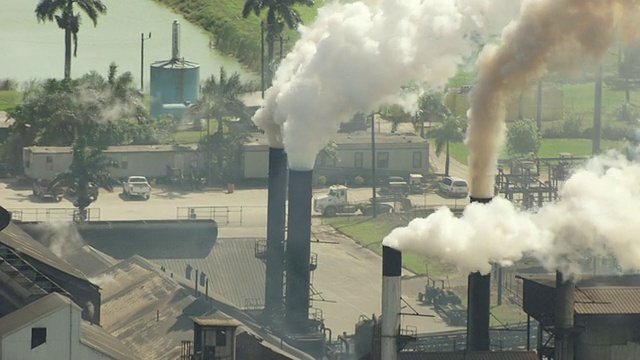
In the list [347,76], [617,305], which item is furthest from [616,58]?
[617,305]

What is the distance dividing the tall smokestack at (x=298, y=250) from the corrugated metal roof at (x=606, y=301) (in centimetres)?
1253

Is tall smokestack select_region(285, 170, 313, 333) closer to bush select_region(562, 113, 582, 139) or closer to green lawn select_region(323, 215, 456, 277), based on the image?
green lawn select_region(323, 215, 456, 277)

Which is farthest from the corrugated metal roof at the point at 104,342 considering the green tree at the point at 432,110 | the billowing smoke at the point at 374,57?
the green tree at the point at 432,110

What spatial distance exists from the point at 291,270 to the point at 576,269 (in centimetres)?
1528

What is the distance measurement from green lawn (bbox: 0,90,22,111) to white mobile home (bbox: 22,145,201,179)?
16867 millimetres

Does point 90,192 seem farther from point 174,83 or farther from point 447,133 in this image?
point 174,83

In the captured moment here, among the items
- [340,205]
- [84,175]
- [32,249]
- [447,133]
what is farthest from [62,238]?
[447,133]

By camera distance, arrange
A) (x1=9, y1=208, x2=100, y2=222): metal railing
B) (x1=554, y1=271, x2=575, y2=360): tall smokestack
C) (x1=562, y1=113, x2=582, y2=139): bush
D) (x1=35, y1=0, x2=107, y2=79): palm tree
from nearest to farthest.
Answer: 1. (x1=554, y1=271, x2=575, y2=360): tall smokestack
2. (x1=9, y1=208, x2=100, y2=222): metal railing
3. (x1=562, y1=113, x2=582, y2=139): bush
4. (x1=35, y1=0, x2=107, y2=79): palm tree

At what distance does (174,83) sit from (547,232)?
75.5 metres

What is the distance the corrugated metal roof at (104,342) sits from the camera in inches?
2598

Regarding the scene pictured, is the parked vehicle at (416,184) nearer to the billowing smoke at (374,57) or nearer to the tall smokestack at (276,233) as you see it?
the tall smokestack at (276,233)

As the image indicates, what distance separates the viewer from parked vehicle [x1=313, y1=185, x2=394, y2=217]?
109688 millimetres

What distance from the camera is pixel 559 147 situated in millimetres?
127125

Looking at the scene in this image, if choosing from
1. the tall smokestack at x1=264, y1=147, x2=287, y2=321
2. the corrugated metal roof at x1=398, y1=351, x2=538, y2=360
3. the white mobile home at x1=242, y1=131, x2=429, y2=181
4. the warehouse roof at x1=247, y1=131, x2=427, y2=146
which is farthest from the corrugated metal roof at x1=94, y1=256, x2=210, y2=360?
the warehouse roof at x1=247, y1=131, x2=427, y2=146
